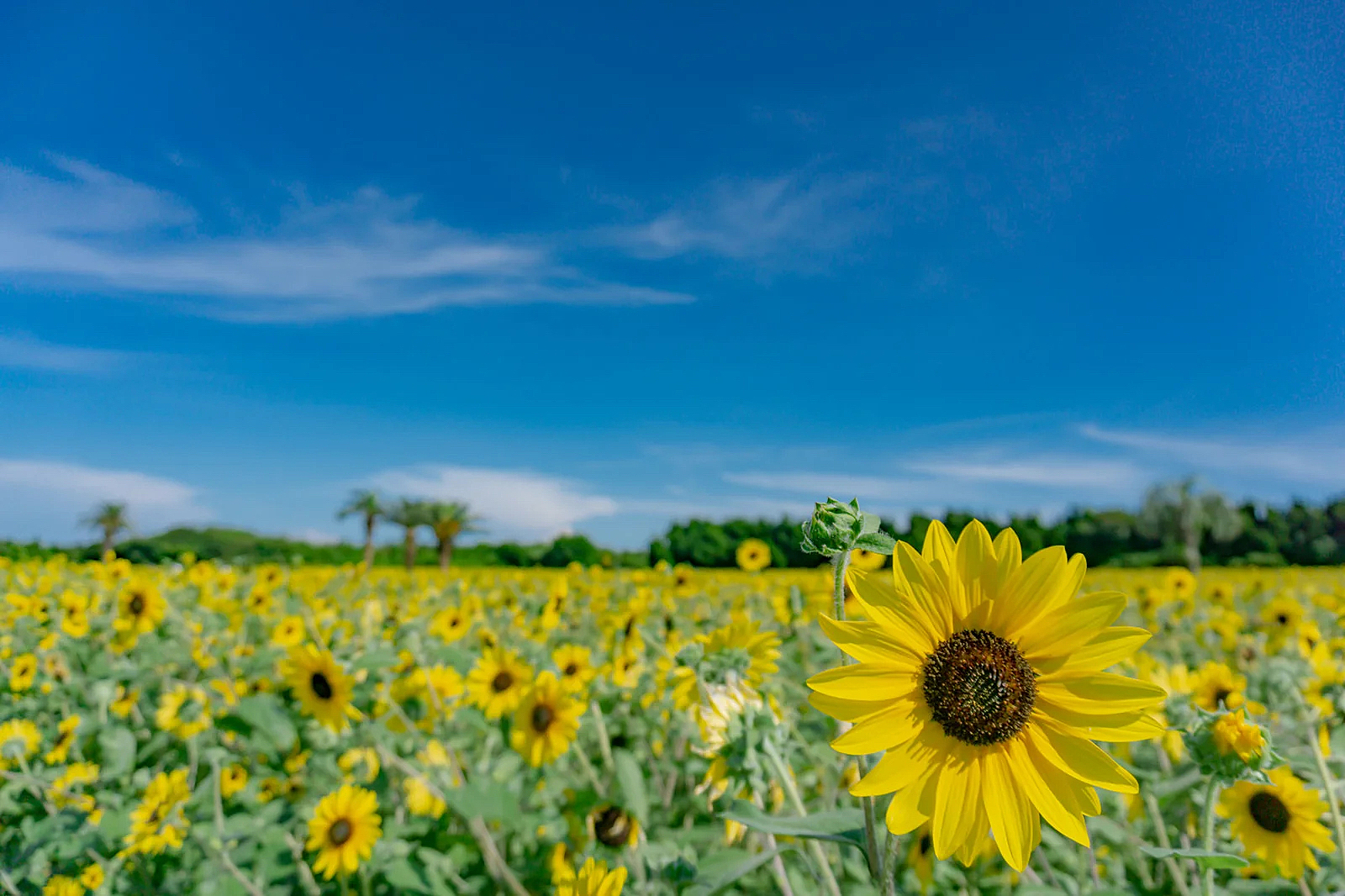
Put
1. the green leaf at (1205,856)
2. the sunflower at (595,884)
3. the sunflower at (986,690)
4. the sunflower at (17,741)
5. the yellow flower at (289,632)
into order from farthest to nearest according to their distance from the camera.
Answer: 1. the yellow flower at (289,632)
2. the sunflower at (17,741)
3. the sunflower at (595,884)
4. the sunflower at (986,690)
5. the green leaf at (1205,856)

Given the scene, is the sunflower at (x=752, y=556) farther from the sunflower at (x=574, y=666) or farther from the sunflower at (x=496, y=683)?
the sunflower at (x=496, y=683)

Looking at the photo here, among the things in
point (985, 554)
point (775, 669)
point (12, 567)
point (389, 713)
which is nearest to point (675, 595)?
point (389, 713)

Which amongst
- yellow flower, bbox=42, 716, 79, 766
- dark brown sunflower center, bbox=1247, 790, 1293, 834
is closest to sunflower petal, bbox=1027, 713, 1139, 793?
dark brown sunflower center, bbox=1247, 790, 1293, 834

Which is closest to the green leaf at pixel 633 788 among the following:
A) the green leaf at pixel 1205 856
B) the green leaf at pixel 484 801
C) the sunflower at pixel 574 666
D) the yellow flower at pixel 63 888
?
the green leaf at pixel 484 801

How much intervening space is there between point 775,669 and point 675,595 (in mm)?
3967

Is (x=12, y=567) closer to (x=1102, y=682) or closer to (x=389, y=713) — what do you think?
(x=389, y=713)

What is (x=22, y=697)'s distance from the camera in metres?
5.43

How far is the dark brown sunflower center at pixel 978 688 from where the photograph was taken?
1.23 metres

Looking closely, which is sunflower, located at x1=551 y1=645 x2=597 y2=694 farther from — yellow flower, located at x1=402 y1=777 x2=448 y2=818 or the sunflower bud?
the sunflower bud

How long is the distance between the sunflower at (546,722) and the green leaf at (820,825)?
85.0 inches

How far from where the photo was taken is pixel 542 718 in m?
3.46

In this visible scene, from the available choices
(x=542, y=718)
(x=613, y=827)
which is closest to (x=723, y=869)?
(x=613, y=827)

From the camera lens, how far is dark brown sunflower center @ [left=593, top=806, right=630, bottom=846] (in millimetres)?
2924

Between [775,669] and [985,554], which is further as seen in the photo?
[775,669]
